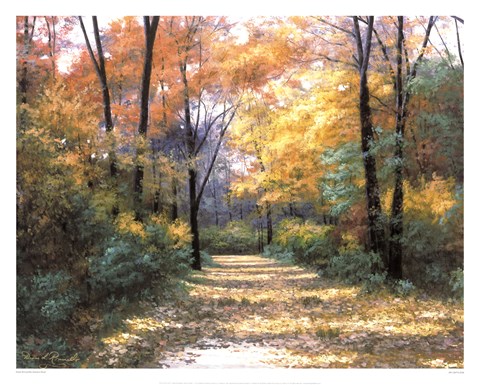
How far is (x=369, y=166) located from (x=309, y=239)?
4139mm

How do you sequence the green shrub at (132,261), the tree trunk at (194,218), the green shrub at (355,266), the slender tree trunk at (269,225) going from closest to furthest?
the green shrub at (132,261) < the green shrub at (355,266) < the tree trunk at (194,218) < the slender tree trunk at (269,225)

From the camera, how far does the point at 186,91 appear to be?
10422 mm

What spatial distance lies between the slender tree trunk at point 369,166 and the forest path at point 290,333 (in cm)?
118

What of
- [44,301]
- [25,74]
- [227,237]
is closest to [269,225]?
[227,237]

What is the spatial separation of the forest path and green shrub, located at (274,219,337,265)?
122 inches

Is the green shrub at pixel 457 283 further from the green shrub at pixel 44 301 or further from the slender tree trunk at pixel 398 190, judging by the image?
the green shrub at pixel 44 301

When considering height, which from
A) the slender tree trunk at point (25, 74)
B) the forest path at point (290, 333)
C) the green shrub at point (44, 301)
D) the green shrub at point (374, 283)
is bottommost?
the forest path at point (290, 333)

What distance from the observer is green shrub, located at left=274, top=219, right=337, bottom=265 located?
1286cm

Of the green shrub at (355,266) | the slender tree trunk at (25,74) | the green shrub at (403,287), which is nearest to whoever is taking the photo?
the slender tree trunk at (25,74)

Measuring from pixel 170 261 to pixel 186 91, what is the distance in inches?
141

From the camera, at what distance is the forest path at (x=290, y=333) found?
6266 millimetres
